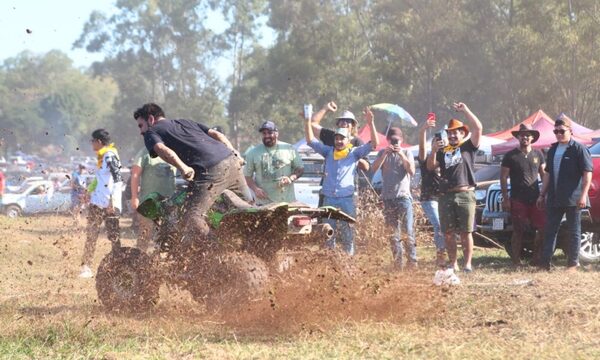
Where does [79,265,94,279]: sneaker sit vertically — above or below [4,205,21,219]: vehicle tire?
above

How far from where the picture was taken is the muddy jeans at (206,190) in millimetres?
8211

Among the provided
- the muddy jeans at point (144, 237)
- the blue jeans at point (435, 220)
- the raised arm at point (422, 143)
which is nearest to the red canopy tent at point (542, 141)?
the blue jeans at point (435, 220)

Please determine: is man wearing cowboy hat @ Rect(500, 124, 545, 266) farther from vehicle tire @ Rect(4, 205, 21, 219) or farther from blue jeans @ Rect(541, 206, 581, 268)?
vehicle tire @ Rect(4, 205, 21, 219)

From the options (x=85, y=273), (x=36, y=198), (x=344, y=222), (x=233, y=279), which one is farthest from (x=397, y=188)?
(x=36, y=198)

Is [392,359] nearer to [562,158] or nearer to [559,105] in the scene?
[562,158]

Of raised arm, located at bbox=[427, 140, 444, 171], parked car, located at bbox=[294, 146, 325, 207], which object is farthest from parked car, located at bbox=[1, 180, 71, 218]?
raised arm, located at bbox=[427, 140, 444, 171]

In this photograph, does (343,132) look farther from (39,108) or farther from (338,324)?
(39,108)

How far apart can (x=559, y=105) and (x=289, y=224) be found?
34412 millimetres

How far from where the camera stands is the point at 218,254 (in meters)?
8.00

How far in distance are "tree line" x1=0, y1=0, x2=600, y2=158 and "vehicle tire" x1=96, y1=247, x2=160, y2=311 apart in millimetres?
22189

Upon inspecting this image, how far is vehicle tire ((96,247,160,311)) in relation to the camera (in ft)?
28.2

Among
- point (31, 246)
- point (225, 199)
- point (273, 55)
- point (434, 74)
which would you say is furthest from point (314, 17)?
point (225, 199)

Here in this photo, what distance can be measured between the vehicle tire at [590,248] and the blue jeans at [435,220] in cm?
202

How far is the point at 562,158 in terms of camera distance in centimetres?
1178
